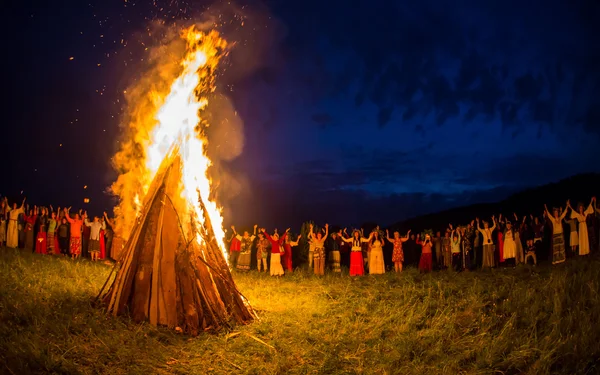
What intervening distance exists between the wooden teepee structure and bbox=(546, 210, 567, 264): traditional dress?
1051cm

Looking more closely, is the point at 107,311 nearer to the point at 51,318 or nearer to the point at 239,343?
the point at 51,318

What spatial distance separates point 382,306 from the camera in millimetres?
10211

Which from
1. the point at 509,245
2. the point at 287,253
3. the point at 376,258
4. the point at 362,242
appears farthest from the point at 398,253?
the point at 287,253

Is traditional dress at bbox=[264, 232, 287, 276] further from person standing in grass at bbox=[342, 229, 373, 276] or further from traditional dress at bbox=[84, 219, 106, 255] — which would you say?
traditional dress at bbox=[84, 219, 106, 255]

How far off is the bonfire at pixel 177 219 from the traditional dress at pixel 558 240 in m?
10.5

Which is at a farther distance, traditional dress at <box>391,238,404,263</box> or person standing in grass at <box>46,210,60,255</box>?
person standing in grass at <box>46,210,60,255</box>

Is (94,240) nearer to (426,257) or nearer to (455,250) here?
(426,257)

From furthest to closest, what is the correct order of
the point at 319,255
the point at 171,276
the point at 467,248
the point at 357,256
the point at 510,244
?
the point at 319,255 < the point at 357,256 < the point at 467,248 < the point at 510,244 < the point at 171,276

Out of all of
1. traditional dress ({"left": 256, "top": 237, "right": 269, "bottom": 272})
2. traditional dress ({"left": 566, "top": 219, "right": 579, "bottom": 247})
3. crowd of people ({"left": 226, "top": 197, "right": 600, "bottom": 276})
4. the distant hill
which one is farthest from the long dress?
the distant hill

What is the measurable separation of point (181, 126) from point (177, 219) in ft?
7.11

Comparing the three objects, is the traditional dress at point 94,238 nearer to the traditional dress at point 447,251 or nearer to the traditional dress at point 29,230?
the traditional dress at point 29,230

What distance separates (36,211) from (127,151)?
33.1 ft

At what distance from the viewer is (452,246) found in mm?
16922

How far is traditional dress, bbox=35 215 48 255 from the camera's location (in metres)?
17.2
